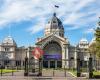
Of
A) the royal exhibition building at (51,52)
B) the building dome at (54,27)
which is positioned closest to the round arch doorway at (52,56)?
the royal exhibition building at (51,52)

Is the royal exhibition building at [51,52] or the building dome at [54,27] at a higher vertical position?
the building dome at [54,27]

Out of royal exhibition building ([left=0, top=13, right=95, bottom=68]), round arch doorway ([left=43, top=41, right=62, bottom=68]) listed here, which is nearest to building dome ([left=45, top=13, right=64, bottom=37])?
royal exhibition building ([left=0, top=13, right=95, bottom=68])

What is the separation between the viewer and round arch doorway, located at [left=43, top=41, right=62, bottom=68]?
135 meters

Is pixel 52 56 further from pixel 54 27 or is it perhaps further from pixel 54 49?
pixel 54 27

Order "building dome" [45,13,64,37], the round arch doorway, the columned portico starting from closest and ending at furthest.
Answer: the columned portico → the round arch doorway → "building dome" [45,13,64,37]

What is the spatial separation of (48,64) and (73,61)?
31.4ft

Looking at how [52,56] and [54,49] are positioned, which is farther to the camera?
[54,49]

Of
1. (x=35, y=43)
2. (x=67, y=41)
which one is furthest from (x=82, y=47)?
(x=35, y=43)

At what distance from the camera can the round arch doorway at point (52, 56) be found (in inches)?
5320

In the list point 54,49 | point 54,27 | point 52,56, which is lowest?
point 52,56

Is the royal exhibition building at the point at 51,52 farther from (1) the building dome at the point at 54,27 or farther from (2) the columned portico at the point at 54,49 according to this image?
(1) the building dome at the point at 54,27

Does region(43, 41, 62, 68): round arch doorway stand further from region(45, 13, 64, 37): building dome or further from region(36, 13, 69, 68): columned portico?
region(45, 13, 64, 37): building dome

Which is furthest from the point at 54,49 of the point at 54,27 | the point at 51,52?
the point at 54,27

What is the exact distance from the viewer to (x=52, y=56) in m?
136
